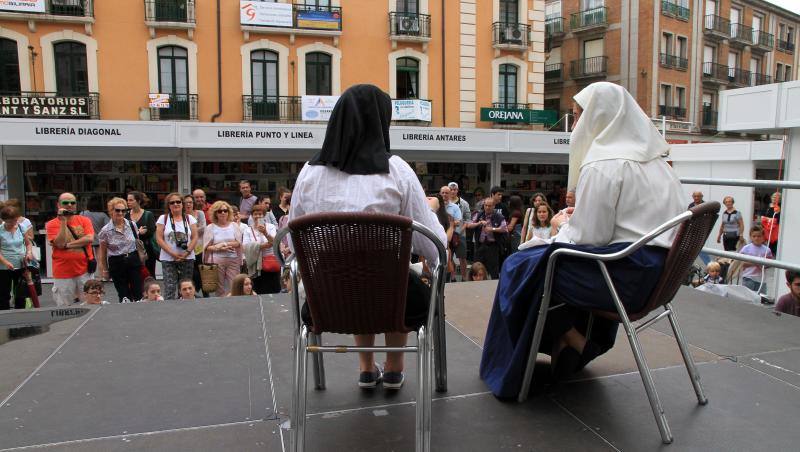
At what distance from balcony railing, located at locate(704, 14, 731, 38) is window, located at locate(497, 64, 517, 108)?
19.6 meters

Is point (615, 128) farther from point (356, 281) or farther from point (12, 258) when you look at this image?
point (12, 258)

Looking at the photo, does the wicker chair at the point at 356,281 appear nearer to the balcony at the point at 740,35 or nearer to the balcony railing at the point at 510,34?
the balcony railing at the point at 510,34

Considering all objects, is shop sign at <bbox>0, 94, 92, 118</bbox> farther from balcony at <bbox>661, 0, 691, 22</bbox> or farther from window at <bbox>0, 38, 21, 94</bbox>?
balcony at <bbox>661, 0, 691, 22</bbox>

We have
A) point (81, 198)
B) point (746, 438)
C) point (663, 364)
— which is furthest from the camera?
point (81, 198)

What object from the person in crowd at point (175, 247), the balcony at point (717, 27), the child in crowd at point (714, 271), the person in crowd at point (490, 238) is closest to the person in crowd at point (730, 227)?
the child in crowd at point (714, 271)

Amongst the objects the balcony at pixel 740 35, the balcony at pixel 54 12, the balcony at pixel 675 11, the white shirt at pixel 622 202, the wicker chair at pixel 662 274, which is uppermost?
the balcony at pixel 675 11

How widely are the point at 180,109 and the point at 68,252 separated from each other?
13.3 metres

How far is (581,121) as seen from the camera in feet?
8.77

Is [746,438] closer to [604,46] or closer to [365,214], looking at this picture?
[365,214]

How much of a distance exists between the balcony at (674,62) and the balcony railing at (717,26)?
115 inches

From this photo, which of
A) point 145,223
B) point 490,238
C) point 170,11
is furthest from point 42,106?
point 490,238

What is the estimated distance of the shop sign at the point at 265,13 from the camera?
1956 centimetres

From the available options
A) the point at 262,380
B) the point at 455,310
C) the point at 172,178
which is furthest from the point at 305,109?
the point at 262,380

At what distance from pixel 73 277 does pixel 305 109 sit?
1337cm
